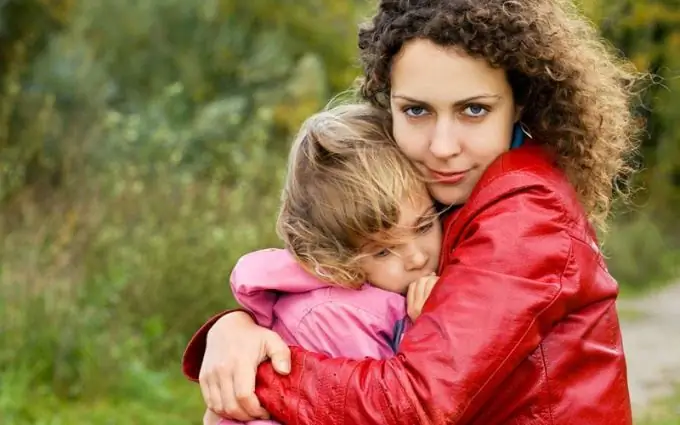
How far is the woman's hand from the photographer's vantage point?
2.59 meters

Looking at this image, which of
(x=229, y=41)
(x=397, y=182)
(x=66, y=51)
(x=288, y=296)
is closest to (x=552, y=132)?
(x=397, y=182)

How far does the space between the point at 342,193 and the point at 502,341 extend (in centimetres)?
53

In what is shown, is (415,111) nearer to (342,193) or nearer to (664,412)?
(342,193)

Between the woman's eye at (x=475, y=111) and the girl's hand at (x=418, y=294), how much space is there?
0.37 meters

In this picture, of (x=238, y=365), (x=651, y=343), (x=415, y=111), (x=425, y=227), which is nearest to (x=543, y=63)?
(x=415, y=111)

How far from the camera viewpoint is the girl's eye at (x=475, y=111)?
2615 mm

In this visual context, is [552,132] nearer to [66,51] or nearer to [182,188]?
[182,188]

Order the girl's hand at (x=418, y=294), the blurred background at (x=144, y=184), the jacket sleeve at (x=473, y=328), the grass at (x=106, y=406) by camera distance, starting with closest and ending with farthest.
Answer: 1. the jacket sleeve at (x=473, y=328)
2. the girl's hand at (x=418, y=294)
3. the grass at (x=106, y=406)
4. the blurred background at (x=144, y=184)

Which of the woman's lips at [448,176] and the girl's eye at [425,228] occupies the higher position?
the woman's lips at [448,176]

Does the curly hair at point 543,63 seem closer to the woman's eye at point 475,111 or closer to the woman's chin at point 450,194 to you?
the woman's eye at point 475,111

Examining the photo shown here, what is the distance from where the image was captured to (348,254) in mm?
2670

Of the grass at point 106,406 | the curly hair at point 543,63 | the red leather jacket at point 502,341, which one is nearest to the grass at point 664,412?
the grass at point 106,406

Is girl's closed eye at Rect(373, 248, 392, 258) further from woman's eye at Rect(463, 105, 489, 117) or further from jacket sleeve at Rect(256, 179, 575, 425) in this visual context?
woman's eye at Rect(463, 105, 489, 117)

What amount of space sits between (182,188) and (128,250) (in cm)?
83
